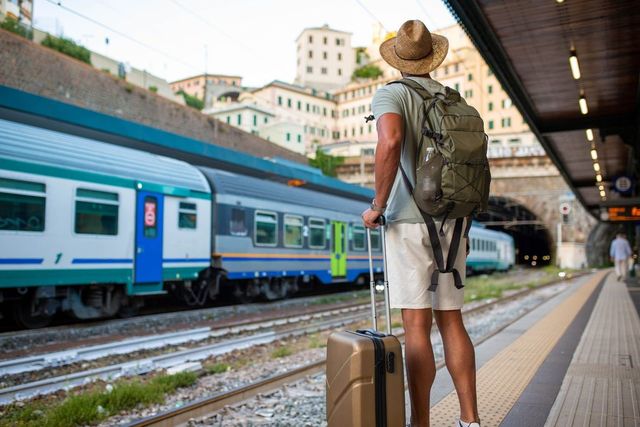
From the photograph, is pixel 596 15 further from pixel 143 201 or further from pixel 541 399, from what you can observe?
pixel 143 201

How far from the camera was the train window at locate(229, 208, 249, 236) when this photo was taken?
41.8ft

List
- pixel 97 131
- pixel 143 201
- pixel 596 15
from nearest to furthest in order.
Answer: pixel 596 15 → pixel 143 201 → pixel 97 131

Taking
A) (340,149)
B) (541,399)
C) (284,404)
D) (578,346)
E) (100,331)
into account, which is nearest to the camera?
(541,399)

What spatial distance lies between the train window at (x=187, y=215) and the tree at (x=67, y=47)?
20778mm

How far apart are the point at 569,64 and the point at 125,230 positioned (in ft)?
25.6

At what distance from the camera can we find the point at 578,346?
5906mm

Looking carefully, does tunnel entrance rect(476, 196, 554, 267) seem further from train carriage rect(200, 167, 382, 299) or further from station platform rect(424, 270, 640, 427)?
station platform rect(424, 270, 640, 427)

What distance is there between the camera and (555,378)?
171 inches

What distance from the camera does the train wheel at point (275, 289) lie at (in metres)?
14.6

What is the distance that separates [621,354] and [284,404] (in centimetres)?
324

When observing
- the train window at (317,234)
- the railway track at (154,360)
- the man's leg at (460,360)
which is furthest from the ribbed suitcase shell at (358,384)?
the train window at (317,234)

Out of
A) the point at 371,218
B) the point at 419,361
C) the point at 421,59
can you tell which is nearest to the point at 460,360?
the point at 419,361

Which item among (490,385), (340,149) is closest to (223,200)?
(490,385)

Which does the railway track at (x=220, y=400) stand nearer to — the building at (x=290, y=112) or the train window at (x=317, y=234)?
the train window at (x=317, y=234)
